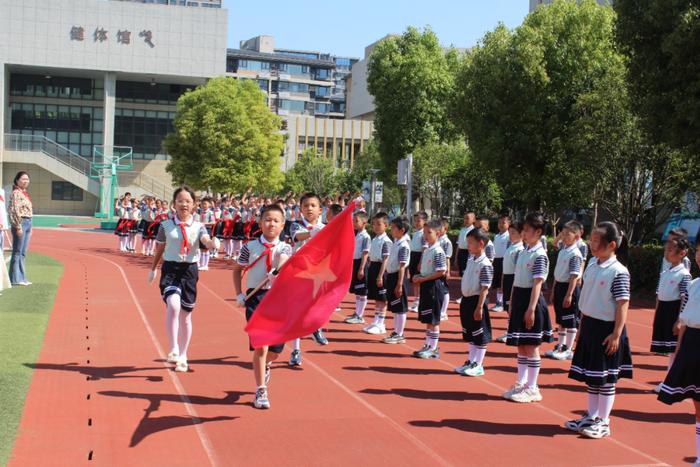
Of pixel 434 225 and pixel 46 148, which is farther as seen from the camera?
pixel 46 148

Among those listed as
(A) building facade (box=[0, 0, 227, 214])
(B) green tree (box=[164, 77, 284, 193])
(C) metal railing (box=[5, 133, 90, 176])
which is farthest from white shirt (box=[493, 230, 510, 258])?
(C) metal railing (box=[5, 133, 90, 176])

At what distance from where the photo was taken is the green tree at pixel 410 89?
38.8 metres

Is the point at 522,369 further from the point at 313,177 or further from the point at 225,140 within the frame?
the point at 313,177

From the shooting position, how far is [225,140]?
43969 millimetres

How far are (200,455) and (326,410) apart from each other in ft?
5.51

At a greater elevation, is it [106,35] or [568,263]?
[106,35]

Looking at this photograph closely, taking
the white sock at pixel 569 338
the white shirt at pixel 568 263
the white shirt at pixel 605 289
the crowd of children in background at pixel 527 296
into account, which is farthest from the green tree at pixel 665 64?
the white shirt at pixel 605 289

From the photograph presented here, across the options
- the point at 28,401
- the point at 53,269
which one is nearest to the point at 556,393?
the point at 28,401

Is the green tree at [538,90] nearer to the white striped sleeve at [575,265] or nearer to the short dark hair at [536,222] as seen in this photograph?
the white striped sleeve at [575,265]

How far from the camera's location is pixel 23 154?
176 ft

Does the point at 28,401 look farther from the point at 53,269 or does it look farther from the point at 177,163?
the point at 177,163

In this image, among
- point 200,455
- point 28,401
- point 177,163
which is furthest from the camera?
point 177,163

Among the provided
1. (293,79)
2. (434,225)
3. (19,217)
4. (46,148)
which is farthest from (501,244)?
(293,79)

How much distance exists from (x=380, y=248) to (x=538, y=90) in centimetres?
1315
